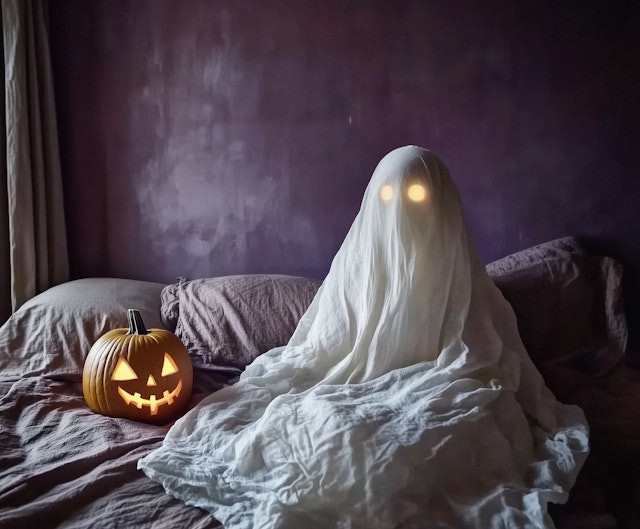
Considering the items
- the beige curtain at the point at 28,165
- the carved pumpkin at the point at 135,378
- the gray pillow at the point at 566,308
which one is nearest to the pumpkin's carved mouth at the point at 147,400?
the carved pumpkin at the point at 135,378

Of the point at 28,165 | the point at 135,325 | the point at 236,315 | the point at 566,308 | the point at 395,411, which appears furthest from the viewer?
the point at 28,165

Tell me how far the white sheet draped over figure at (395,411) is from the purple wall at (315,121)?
0.69 meters

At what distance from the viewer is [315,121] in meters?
2.53

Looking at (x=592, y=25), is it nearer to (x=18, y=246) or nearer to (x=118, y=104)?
(x=118, y=104)

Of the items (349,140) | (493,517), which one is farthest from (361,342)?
(349,140)

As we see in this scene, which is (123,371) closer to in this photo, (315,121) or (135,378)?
(135,378)

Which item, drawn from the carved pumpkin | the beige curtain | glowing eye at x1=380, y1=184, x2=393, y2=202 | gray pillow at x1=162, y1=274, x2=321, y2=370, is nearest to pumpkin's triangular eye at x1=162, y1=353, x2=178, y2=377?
the carved pumpkin

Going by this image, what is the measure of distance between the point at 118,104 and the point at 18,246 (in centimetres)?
83

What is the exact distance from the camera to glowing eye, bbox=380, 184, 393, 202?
174cm

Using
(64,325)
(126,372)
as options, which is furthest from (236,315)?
(64,325)

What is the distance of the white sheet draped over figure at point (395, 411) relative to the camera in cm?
122

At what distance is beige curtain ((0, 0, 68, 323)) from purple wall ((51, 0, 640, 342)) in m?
0.15

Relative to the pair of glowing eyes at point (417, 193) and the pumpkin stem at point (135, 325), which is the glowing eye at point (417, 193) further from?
the pumpkin stem at point (135, 325)

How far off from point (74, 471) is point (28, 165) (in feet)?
5.37
